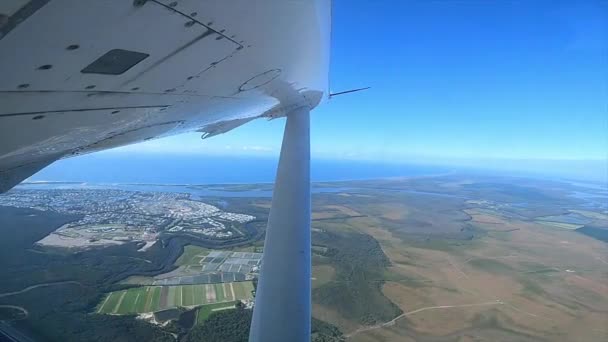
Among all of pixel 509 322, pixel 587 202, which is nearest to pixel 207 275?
pixel 509 322

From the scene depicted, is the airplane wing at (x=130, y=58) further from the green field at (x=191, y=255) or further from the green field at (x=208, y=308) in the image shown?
the green field at (x=191, y=255)

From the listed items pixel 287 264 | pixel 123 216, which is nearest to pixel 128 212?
pixel 123 216

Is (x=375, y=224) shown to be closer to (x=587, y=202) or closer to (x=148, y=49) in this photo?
(x=148, y=49)

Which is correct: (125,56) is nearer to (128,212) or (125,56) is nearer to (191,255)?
(191,255)

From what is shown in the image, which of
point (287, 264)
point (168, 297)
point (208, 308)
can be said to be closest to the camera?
point (287, 264)

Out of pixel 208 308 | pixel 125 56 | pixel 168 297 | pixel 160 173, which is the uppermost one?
pixel 125 56
